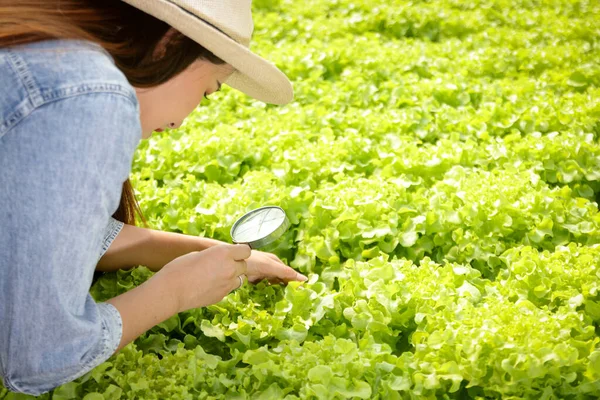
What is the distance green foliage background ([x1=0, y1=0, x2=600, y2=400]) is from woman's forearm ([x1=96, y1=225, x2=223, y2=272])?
72mm

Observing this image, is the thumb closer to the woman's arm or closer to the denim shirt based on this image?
the woman's arm

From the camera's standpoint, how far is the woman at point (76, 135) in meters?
1.55

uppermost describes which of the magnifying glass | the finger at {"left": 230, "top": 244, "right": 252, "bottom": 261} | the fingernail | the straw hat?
the straw hat

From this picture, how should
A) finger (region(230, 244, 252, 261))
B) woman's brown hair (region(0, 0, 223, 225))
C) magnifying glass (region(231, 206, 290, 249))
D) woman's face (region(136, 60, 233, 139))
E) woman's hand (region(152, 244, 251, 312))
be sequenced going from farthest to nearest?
magnifying glass (region(231, 206, 290, 249)), finger (region(230, 244, 252, 261)), woman's hand (region(152, 244, 251, 312)), woman's face (region(136, 60, 233, 139)), woman's brown hair (region(0, 0, 223, 225))

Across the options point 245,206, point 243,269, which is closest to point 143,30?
point 243,269

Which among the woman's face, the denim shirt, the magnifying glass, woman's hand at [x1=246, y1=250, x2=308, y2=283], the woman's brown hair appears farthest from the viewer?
woman's hand at [x1=246, y1=250, x2=308, y2=283]

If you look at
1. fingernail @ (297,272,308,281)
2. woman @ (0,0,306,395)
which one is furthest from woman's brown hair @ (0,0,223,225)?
fingernail @ (297,272,308,281)

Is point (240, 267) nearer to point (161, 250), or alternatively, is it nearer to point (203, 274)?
point (203, 274)

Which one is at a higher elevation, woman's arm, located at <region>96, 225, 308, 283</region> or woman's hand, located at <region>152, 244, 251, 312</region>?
woman's hand, located at <region>152, 244, 251, 312</region>

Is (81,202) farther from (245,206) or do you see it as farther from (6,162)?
(245,206)

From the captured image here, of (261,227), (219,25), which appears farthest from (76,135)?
(261,227)

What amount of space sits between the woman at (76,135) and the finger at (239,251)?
317mm

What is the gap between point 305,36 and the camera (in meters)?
5.76

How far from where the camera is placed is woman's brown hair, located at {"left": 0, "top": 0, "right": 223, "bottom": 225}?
5.44ft
